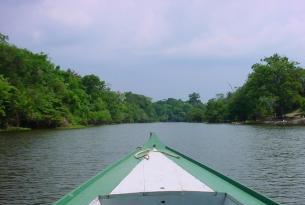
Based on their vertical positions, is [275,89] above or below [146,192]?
above

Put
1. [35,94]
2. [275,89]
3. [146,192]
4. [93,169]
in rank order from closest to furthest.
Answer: [146,192] < [93,169] < [35,94] < [275,89]

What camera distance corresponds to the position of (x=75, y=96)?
9788cm

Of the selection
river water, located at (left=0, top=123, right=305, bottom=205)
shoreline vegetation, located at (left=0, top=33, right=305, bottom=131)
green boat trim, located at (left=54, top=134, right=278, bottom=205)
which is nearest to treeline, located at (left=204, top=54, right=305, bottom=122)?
shoreline vegetation, located at (left=0, top=33, right=305, bottom=131)

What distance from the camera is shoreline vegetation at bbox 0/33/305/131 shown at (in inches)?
2847

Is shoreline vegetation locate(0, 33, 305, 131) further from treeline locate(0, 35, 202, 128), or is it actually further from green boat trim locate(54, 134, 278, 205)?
green boat trim locate(54, 134, 278, 205)

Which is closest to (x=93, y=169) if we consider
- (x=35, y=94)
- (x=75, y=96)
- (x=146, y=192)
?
(x=146, y=192)

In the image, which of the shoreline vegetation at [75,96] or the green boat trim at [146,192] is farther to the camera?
the shoreline vegetation at [75,96]

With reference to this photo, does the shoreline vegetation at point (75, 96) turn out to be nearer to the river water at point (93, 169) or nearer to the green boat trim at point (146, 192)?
the river water at point (93, 169)

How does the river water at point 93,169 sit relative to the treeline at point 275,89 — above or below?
below

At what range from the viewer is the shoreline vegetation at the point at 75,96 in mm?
72312

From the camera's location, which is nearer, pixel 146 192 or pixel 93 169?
pixel 146 192

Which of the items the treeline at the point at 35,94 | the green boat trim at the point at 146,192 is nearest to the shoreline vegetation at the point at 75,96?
the treeline at the point at 35,94

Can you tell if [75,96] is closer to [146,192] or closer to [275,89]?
[275,89]

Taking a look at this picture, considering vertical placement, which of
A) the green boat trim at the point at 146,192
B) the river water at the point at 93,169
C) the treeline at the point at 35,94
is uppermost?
the treeline at the point at 35,94
